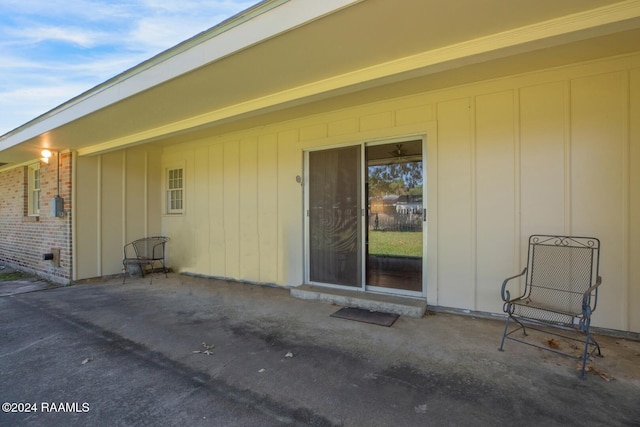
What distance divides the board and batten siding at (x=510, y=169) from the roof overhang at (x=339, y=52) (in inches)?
11.7

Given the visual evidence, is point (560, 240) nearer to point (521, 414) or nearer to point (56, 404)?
point (521, 414)

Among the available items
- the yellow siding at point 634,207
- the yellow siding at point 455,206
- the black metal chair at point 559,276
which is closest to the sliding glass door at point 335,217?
the yellow siding at point 455,206

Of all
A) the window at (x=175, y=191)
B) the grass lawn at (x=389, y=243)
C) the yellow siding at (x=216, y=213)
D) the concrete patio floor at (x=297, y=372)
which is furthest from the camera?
the window at (x=175, y=191)

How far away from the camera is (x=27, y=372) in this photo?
8.25ft

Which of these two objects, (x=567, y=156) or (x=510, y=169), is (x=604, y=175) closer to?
(x=567, y=156)

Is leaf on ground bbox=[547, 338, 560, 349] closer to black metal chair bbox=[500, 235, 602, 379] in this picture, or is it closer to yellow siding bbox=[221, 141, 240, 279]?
black metal chair bbox=[500, 235, 602, 379]

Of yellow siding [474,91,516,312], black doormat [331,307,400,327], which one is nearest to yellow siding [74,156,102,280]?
black doormat [331,307,400,327]

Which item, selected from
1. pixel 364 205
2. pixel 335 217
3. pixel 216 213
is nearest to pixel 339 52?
pixel 364 205

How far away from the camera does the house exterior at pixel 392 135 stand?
7.73 ft

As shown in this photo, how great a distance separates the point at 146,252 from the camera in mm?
6641

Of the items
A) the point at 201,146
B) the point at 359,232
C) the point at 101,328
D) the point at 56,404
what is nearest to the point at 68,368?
the point at 56,404

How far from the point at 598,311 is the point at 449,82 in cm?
287

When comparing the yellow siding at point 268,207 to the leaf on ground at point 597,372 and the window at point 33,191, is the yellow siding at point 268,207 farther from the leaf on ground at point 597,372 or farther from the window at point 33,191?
the window at point 33,191

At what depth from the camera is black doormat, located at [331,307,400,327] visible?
3.50 meters
